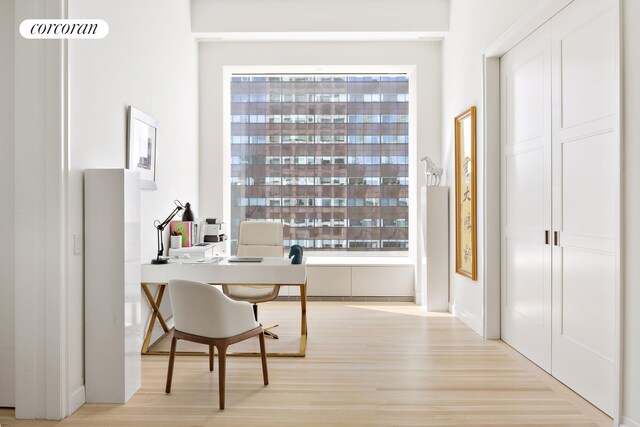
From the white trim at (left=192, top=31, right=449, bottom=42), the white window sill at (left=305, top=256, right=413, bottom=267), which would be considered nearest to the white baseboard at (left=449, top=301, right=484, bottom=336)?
the white window sill at (left=305, top=256, right=413, bottom=267)

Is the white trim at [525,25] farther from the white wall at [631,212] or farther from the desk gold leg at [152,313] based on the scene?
the desk gold leg at [152,313]

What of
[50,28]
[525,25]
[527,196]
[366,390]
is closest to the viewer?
[50,28]

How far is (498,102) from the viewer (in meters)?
4.16

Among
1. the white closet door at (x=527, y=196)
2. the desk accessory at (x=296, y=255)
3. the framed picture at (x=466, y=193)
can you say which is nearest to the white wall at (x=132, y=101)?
the desk accessory at (x=296, y=255)

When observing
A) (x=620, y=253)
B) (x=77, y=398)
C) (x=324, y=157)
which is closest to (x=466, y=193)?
(x=324, y=157)

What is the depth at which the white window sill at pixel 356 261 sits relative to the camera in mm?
5828

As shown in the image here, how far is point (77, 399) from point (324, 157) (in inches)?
165

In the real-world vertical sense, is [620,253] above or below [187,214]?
below

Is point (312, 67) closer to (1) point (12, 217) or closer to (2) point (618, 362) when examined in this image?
(1) point (12, 217)

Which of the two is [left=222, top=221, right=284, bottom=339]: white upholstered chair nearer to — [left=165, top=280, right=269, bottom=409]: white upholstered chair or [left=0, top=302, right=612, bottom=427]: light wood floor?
[left=0, top=302, right=612, bottom=427]: light wood floor

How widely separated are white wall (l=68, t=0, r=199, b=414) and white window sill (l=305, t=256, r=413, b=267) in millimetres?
→ 1644

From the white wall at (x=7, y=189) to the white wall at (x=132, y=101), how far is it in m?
0.39

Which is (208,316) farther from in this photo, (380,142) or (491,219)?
(380,142)

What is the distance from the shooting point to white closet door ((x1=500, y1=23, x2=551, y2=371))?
3.33 m
